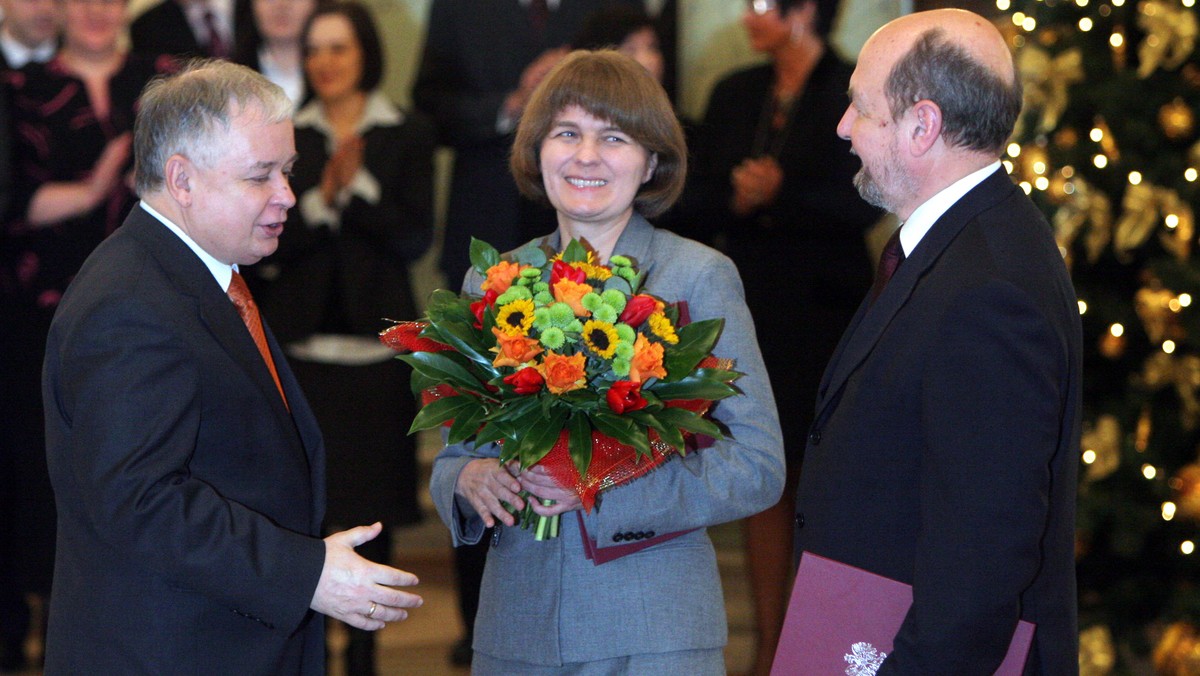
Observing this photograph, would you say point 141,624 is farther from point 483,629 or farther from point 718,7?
point 718,7

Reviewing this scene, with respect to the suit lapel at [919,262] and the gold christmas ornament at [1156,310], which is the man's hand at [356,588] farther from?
the gold christmas ornament at [1156,310]

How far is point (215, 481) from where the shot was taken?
1.88 m

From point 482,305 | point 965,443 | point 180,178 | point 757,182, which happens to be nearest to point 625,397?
point 482,305

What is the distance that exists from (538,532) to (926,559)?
74 cm

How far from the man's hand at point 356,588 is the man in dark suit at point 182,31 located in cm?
322

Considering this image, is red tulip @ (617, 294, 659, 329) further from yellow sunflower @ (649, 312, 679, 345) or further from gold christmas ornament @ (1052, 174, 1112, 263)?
gold christmas ornament @ (1052, 174, 1112, 263)

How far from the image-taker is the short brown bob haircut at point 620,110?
234 cm

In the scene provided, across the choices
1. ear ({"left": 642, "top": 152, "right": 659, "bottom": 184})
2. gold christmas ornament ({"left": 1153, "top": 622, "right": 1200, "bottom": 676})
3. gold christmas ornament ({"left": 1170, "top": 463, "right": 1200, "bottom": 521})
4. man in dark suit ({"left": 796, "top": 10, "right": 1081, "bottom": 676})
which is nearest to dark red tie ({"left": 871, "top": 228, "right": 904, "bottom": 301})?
man in dark suit ({"left": 796, "top": 10, "right": 1081, "bottom": 676})

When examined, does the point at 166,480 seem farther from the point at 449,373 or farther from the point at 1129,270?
the point at 1129,270

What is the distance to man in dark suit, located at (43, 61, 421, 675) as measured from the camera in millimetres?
1762

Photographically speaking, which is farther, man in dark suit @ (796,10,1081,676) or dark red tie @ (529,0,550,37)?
dark red tie @ (529,0,550,37)

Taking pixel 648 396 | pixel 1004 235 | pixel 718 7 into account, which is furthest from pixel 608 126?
pixel 718 7

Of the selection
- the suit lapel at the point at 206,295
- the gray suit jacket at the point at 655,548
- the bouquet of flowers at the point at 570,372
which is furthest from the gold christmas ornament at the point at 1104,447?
the suit lapel at the point at 206,295

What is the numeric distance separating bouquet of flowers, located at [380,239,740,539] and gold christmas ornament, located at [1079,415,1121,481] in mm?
2082
